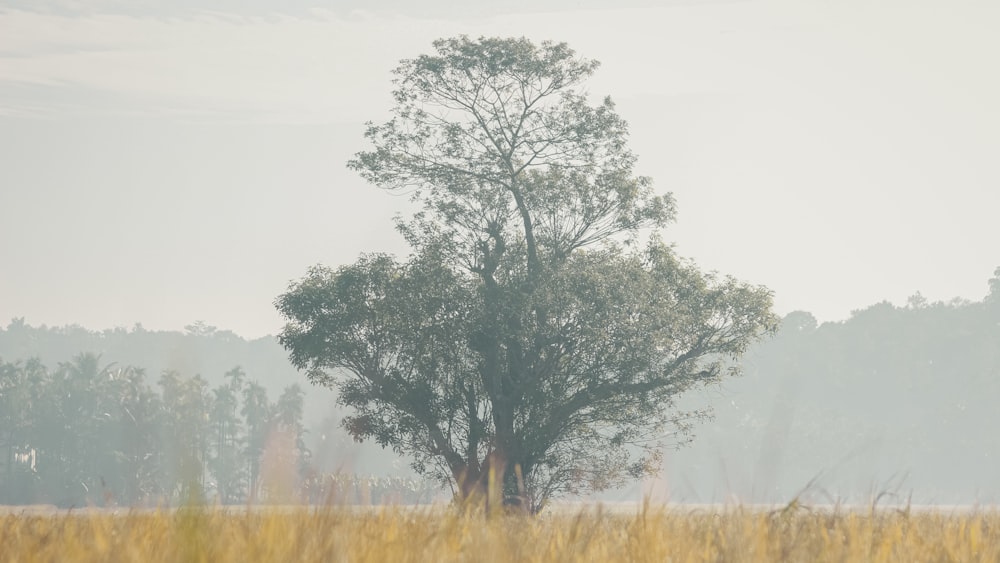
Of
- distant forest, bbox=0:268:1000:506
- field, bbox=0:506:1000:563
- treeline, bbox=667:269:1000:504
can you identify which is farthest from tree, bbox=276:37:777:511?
treeline, bbox=667:269:1000:504

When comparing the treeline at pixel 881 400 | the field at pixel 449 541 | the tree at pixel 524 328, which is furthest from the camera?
the treeline at pixel 881 400

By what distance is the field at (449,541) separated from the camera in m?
3.93

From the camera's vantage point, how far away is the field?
12.9ft

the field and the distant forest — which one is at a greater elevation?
the distant forest

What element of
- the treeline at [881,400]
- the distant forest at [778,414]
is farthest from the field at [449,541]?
the treeline at [881,400]

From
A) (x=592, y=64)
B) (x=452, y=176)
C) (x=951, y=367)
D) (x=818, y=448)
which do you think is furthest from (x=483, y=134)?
(x=951, y=367)

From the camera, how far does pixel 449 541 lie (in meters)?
4.66

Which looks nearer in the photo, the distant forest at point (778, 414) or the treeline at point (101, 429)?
the treeline at point (101, 429)

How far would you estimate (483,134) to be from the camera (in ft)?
121

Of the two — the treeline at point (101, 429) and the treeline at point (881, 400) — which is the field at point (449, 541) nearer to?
the treeline at point (101, 429)

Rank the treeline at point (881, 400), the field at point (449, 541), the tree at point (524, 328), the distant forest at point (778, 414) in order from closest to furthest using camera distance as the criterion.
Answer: the field at point (449, 541) → the tree at point (524, 328) → the distant forest at point (778, 414) → the treeline at point (881, 400)

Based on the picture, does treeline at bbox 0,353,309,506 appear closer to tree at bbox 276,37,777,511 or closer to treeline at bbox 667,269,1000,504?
treeline at bbox 667,269,1000,504

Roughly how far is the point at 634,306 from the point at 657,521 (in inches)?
1075

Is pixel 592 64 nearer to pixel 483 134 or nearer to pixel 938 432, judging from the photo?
pixel 483 134
